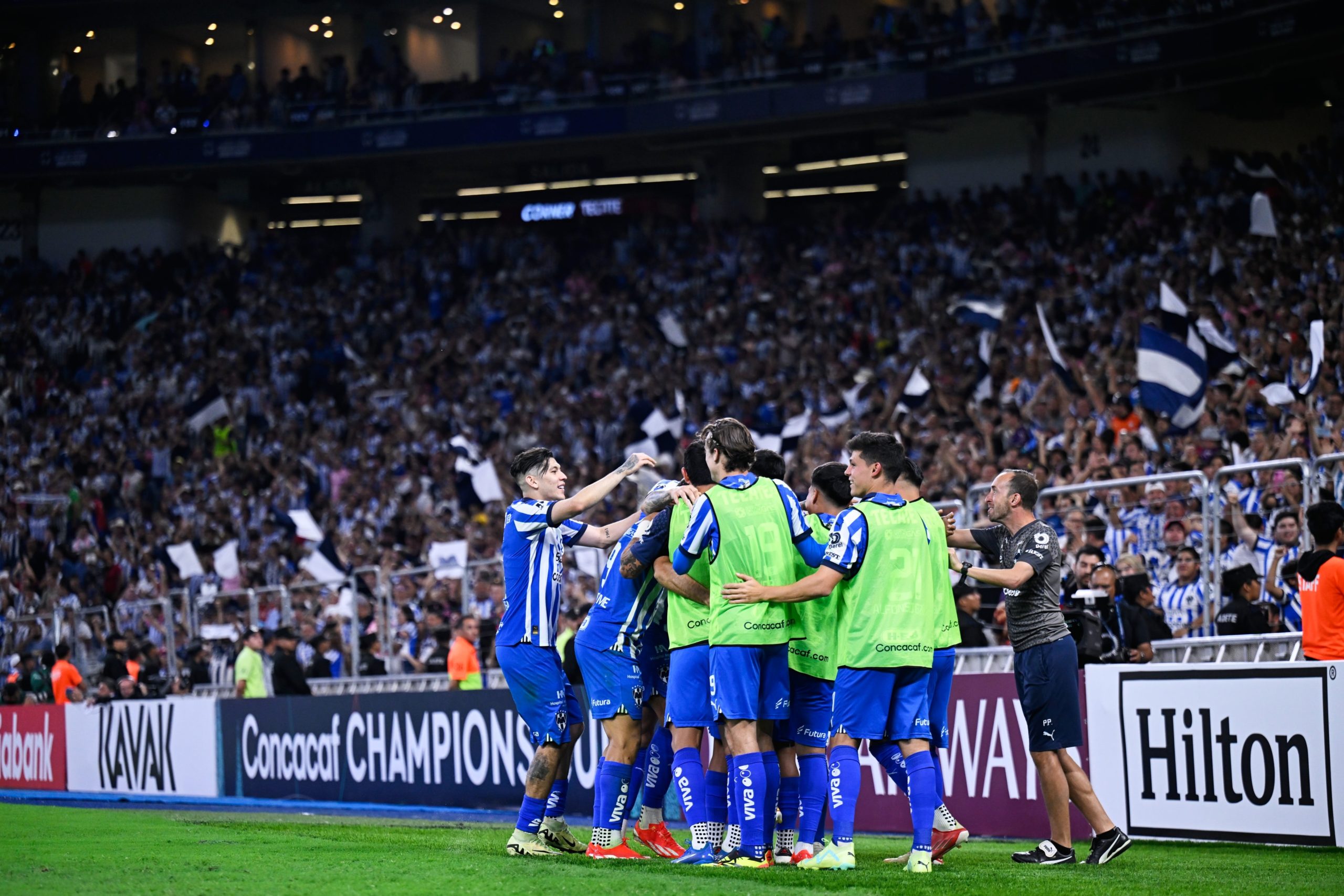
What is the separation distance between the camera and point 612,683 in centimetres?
955

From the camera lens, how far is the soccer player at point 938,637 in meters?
9.06

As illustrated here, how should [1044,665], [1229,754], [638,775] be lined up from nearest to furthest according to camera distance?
[1044,665] < [638,775] < [1229,754]

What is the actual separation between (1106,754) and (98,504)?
26.8 meters

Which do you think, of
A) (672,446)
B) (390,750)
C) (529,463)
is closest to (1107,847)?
(529,463)

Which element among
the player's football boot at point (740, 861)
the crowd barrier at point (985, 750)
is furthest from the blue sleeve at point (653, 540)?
the crowd barrier at point (985, 750)

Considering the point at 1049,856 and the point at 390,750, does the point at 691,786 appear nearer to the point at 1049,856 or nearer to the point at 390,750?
the point at 1049,856

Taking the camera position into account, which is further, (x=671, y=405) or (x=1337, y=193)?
(x=671, y=405)

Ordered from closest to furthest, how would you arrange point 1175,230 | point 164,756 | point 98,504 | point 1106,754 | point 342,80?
1. point 1106,754
2. point 164,756
3. point 1175,230
4. point 98,504
5. point 342,80

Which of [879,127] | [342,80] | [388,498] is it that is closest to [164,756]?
[388,498]

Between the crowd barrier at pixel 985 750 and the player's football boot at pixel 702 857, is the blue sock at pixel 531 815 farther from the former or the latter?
the crowd barrier at pixel 985 750

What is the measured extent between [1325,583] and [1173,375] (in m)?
7.34

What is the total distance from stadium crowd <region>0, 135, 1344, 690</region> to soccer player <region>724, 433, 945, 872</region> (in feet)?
11.7

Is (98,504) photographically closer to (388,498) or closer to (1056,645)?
(388,498)

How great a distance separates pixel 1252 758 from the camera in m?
10.1
